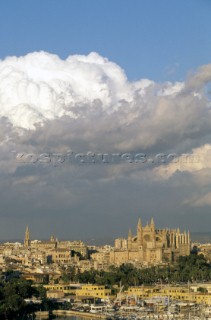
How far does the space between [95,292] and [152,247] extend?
657 inches

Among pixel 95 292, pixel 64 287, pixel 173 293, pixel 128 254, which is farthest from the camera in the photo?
pixel 128 254

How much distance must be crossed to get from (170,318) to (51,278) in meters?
15.2

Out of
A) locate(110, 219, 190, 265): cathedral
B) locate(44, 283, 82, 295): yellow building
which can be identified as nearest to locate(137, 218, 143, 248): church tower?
locate(110, 219, 190, 265): cathedral

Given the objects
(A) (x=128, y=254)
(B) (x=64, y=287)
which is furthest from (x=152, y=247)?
(B) (x=64, y=287)

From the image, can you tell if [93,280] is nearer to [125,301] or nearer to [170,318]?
[125,301]

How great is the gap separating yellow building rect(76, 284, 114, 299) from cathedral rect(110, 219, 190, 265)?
12.6 metres

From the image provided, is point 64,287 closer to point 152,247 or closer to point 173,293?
point 173,293

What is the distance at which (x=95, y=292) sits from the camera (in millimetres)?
34594

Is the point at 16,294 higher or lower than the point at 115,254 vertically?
lower

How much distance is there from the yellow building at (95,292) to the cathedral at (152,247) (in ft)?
41.5

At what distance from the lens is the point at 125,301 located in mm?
32250

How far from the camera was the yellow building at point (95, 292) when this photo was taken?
34438 millimetres

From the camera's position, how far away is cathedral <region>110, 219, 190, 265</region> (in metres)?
49.9

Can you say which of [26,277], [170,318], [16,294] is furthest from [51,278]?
[170,318]
